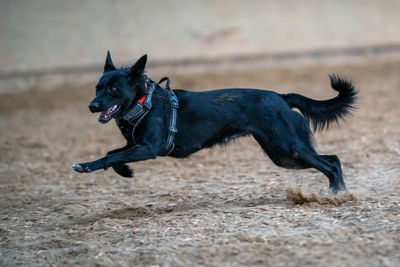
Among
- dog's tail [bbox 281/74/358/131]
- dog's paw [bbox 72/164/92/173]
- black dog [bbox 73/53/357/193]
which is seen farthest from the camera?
dog's tail [bbox 281/74/358/131]

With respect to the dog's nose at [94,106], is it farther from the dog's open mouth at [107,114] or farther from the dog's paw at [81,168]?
the dog's paw at [81,168]

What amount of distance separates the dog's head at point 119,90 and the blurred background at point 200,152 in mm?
845

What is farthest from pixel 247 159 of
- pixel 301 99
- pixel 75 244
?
pixel 75 244

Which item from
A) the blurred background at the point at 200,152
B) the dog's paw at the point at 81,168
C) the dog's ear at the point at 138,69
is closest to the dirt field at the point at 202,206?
the blurred background at the point at 200,152

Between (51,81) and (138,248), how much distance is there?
27.0ft

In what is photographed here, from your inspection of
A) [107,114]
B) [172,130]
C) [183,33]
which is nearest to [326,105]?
[172,130]

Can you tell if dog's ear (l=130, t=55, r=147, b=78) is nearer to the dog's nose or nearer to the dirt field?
the dog's nose

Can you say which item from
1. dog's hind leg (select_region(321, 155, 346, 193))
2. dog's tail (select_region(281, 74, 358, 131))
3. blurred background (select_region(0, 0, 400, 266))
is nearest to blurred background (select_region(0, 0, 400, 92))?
blurred background (select_region(0, 0, 400, 266))

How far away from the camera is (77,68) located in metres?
11.1

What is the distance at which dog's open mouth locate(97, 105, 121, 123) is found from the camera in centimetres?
388

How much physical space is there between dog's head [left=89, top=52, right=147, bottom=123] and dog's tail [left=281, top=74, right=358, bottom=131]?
1.21 meters

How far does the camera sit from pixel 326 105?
14.4ft

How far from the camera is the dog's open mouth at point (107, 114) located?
12.7ft

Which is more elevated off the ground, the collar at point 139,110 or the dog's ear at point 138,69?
the dog's ear at point 138,69
